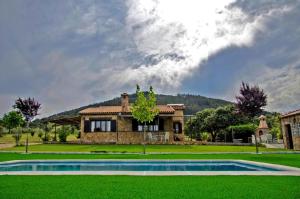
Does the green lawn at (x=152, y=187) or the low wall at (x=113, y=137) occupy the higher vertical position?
the low wall at (x=113, y=137)

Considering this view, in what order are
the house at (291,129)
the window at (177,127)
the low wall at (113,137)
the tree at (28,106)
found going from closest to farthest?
the house at (291,129) → the tree at (28,106) → the low wall at (113,137) → the window at (177,127)

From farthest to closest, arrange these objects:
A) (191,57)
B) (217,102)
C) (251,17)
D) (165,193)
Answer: (217,102) < (191,57) < (251,17) < (165,193)

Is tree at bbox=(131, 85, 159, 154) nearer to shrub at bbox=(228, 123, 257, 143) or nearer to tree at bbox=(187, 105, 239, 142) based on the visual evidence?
shrub at bbox=(228, 123, 257, 143)

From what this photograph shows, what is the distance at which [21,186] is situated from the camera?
234 inches

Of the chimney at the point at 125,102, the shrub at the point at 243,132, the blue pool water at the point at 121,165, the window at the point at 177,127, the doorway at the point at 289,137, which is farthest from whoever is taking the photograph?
the shrub at the point at 243,132

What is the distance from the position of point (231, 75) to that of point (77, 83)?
1490 centimetres

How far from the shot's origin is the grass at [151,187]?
201 inches

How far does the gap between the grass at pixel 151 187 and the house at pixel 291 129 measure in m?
15.9

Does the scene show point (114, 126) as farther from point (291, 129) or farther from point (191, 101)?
point (191, 101)

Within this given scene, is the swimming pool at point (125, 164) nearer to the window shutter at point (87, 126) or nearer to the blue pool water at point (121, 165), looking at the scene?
the blue pool water at point (121, 165)

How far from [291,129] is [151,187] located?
19.8 metres

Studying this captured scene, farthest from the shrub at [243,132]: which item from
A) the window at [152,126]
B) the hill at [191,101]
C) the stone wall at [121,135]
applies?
the hill at [191,101]

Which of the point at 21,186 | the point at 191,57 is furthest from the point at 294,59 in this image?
the point at 21,186

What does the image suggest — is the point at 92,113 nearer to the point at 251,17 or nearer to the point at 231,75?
the point at 231,75
